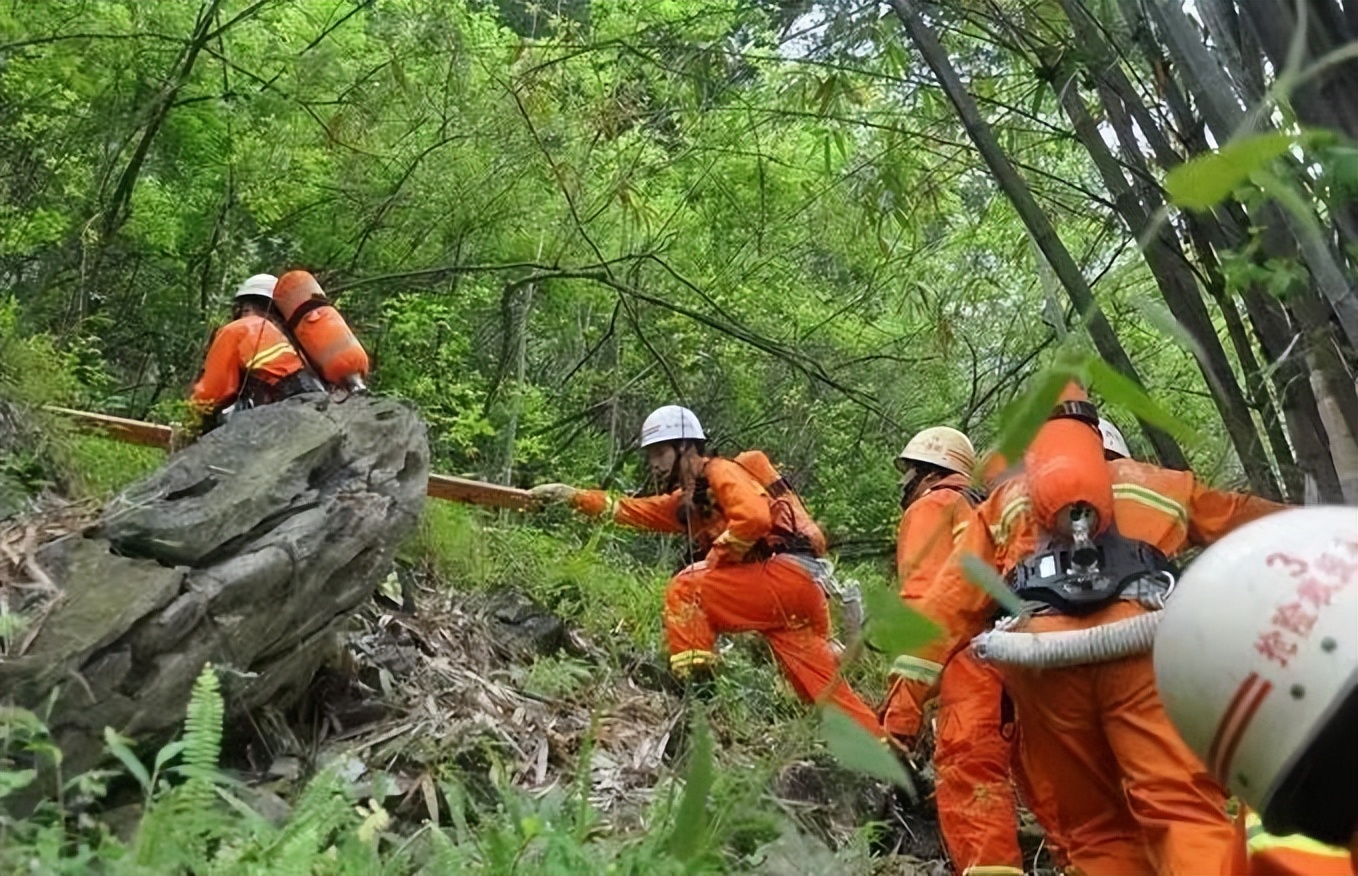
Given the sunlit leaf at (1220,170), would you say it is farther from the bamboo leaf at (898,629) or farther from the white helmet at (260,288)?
the white helmet at (260,288)

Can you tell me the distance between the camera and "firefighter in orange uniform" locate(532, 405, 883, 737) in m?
6.77

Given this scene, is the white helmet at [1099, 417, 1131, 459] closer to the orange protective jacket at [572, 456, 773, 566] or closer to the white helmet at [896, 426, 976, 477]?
the white helmet at [896, 426, 976, 477]

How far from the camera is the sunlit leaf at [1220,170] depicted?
1.24m

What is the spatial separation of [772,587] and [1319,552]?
15.5 ft

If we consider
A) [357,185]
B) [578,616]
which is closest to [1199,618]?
[578,616]

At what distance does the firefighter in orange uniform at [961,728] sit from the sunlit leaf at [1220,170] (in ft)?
11.2

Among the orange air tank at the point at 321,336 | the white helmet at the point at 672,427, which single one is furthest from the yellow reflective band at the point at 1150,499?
the orange air tank at the point at 321,336

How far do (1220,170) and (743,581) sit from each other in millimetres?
5657

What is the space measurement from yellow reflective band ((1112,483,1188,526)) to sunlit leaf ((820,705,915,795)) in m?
3.20

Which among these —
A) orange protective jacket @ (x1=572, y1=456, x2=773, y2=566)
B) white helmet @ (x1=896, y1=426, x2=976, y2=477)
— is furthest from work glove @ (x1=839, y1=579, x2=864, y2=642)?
white helmet @ (x1=896, y1=426, x2=976, y2=477)

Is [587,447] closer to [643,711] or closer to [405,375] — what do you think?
[405,375]

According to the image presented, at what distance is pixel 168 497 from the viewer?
447 centimetres

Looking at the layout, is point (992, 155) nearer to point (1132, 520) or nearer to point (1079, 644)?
point (1132, 520)

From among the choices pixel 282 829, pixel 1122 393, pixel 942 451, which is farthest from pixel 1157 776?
pixel 1122 393
